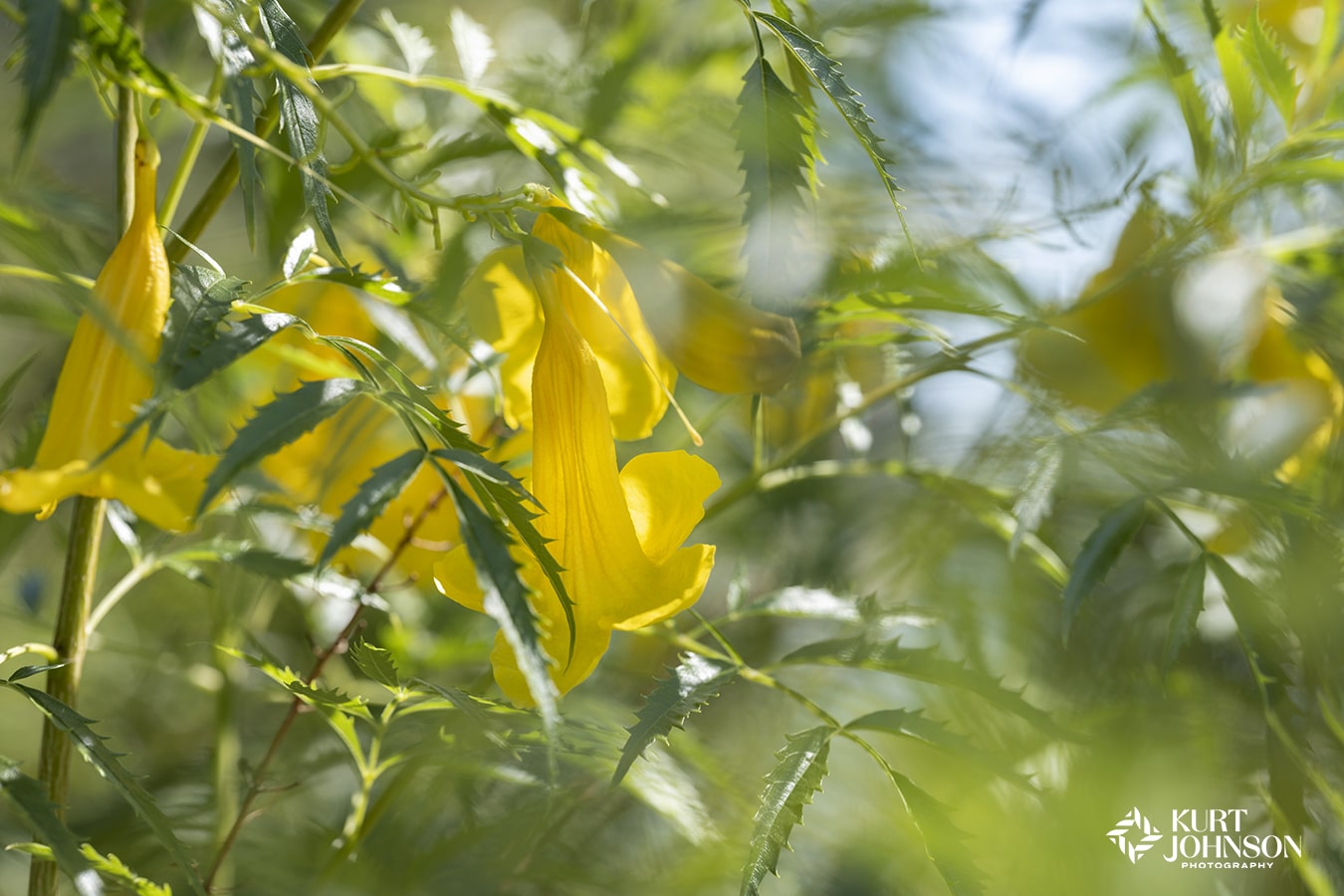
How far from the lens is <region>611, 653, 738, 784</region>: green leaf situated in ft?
1.27

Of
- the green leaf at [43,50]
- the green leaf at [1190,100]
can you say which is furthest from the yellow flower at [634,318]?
the green leaf at [1190,100]

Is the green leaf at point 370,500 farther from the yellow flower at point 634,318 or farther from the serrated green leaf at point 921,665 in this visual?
the serrated green leaf at point 921,665

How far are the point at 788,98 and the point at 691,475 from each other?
0.18 m

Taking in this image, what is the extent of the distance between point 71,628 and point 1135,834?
667 millimetres

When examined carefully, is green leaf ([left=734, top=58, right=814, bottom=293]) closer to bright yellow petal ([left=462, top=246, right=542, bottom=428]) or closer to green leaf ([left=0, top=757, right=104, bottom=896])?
bright yellow petal ([left=462, top=246, right=542, bottom=428])

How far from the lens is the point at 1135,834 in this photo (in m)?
0.66

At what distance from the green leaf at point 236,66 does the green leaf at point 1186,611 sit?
0.48m

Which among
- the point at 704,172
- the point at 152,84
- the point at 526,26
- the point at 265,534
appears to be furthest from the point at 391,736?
the point at 526,26

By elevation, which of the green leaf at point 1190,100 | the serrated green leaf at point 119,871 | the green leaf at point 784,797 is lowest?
the serrated green leaf at point 119,871

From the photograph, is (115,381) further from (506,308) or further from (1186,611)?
(1186,611)

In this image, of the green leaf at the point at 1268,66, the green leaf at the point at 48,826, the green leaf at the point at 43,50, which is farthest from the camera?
the green leaf at the point at 1268,66

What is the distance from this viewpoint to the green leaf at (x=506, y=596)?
0.30m

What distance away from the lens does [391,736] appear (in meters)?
0.62

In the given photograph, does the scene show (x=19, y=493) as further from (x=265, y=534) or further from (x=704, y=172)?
(x=704, y=172)
